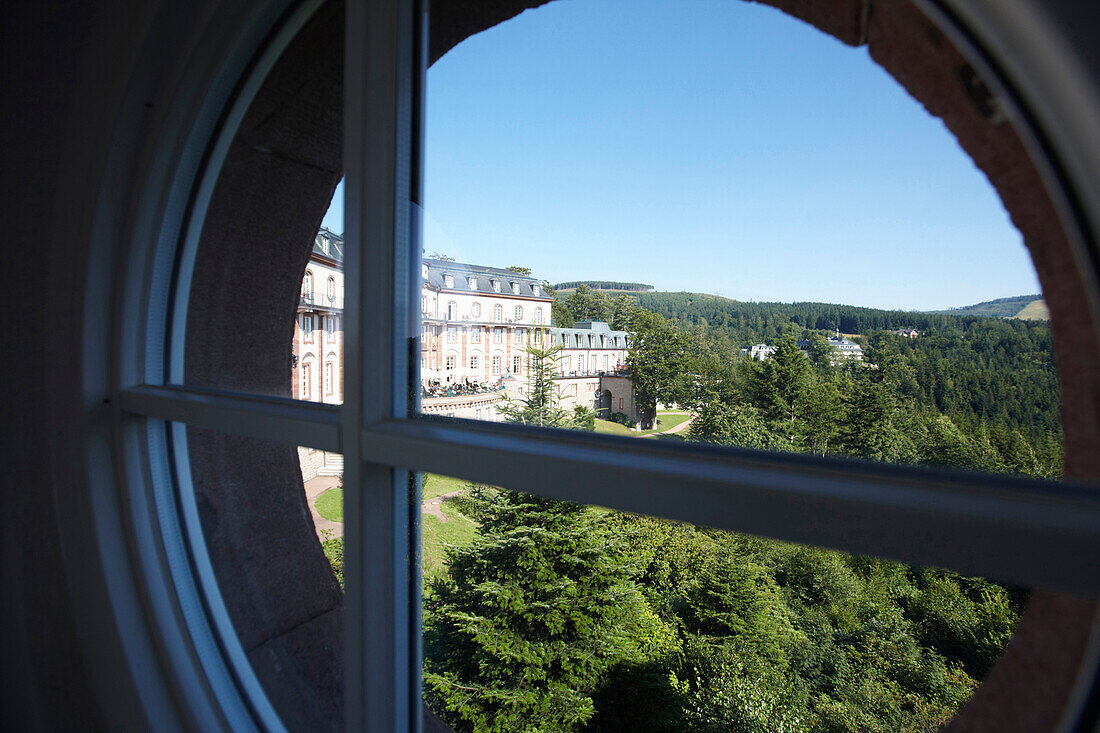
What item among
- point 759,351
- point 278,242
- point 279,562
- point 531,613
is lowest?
point 279,562

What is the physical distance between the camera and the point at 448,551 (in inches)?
38.2

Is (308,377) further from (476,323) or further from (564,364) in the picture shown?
(564,364)

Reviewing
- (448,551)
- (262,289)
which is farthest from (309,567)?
(262,289)

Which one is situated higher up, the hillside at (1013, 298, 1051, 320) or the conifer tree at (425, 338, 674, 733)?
the hillside at (1013, 298, 1051, 320)

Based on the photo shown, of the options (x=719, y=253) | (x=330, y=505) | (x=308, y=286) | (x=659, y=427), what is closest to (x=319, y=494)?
(x=330, y=505)

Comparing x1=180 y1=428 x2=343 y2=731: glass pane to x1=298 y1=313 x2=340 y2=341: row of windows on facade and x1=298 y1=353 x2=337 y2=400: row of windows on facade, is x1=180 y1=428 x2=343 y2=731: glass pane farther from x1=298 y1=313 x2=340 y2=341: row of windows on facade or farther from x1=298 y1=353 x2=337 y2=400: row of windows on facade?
x1=298 y1=313 x2=340 y2=341: row of windows on facade

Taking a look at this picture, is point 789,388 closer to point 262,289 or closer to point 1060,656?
point 1060,656

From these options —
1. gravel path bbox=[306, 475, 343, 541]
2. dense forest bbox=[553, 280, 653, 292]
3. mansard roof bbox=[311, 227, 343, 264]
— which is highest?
mansard roof bbox=[311, 227, 343, 264]

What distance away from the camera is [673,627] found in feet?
2.54

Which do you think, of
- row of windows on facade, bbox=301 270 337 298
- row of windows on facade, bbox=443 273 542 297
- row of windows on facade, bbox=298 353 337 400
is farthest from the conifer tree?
row of windows on facade, bbox=301 270 337 298

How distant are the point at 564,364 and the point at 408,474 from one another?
0.31 m

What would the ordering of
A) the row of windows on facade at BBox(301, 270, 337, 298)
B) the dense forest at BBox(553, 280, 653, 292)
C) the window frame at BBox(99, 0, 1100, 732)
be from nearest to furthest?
the window frame at BBox(99, 0, 1100, 732) < the dense forest at BBox(553, 280, 653, 292) < the row of windows on facade at BBox(301, 270, 337, 298)

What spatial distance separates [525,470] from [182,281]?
1243mm

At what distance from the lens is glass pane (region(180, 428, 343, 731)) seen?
1.17 meters
